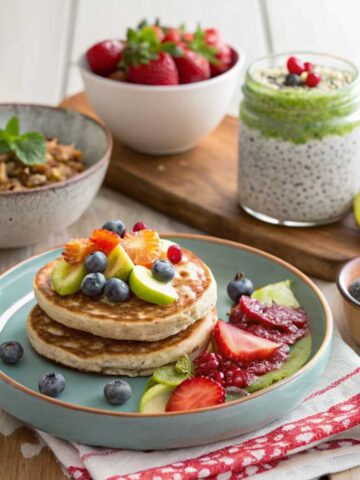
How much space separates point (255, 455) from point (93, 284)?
570 millimetres

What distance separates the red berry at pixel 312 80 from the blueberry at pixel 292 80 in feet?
0.11

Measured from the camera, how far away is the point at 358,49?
4.50 m

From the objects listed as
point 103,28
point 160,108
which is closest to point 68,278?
point 160,108

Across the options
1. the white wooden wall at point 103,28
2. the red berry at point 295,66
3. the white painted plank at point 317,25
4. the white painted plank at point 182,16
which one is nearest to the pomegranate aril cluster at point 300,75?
the red berry at point 295,66

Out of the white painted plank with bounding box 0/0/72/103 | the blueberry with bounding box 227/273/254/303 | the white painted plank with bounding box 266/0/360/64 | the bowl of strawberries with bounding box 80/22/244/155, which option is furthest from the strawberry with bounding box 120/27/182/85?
the white painted plank with bounding box 0/0/72/103

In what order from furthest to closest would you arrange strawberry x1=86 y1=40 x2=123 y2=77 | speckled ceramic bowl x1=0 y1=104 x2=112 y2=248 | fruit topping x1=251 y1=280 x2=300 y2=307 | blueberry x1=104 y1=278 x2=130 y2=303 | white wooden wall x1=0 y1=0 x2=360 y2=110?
white wooden wall x1=0 y1=0 x2=360 y2=110 → strawberry x1=86 y1=40 x2=123 y2=77 → speckled ceramic bowl x1=0 y1=104 x2=112 y2=248 → fruit topping x1=251 y1=280 x2=300 y2=307 → blueberry x1=104 y1=278 x2=130 y2=303

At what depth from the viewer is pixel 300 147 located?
107 inches

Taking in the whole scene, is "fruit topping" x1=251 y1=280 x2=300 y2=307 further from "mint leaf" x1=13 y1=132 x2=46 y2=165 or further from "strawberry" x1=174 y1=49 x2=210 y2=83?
"strawberry" x1=174 y1=49 x2=210 y2=83

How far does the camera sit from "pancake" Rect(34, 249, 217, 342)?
79.2 inches

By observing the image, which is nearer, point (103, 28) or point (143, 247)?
point (143, 247)

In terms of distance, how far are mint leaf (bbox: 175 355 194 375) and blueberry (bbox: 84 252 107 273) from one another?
302 millimetres

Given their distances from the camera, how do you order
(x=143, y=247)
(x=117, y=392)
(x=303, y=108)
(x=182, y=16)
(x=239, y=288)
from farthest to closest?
(x=182, y=16), (x=303, y=108), (x=239, y=288), (x=143, y=247), (x=117, y=392)

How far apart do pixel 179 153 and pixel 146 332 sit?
1508mm

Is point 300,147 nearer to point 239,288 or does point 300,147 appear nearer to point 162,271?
point 239,288
